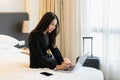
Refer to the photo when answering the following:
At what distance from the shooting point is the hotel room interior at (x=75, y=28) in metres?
3.60

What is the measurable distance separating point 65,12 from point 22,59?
156 centimetres

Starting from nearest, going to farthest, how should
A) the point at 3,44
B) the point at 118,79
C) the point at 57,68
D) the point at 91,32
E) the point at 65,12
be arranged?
the point at 57,68 → the point at 3,44 → the point at 118,79 → the point at 91,32 → the point at 65,12

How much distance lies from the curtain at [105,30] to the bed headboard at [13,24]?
115 cm

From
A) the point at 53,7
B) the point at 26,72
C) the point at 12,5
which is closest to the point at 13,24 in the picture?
the point at 12,5

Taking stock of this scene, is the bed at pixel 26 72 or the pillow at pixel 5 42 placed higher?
the pillow at pixel 5 42

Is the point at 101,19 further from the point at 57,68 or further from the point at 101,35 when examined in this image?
the point at 57,68

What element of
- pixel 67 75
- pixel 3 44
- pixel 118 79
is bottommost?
pixel 118 79

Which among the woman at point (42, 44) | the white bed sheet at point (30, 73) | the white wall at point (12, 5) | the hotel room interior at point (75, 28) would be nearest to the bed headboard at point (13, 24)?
the hotel room interior at point (75, 28)

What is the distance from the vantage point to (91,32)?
394 centimetres

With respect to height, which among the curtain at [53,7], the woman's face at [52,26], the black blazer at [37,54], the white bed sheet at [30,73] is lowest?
the white bed sheet at [30,73]

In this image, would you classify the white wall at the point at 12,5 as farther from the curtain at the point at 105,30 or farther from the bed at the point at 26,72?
the curtain at the point at 105,30

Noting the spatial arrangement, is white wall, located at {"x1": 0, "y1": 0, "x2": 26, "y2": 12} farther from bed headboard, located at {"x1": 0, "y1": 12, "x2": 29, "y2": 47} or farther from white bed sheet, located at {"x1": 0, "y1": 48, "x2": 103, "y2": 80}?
white bed sheet, located at {"x1": 0, "y1": 48, "x2": 103, "y2": 80}

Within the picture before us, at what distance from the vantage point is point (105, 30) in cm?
374

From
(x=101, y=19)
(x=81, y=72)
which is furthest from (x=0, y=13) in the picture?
(x=81, y=72)
